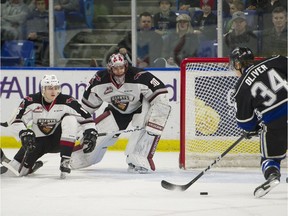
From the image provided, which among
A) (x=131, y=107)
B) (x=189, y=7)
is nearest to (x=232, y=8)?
(x=189, y=7)

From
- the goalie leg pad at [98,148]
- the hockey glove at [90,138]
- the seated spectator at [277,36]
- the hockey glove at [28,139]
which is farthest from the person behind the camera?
the seated spectator at [277,36]

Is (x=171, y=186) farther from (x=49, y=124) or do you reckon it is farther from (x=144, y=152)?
(x=49, y=124)

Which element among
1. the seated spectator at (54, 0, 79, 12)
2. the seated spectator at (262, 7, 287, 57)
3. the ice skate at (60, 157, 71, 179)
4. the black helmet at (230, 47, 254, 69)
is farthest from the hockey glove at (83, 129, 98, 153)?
the seated spectator at (54, 0, 79, 12)

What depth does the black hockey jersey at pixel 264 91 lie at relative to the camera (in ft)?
17.5

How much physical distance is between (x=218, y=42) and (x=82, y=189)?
8.48 ft

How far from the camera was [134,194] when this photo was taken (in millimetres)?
5805

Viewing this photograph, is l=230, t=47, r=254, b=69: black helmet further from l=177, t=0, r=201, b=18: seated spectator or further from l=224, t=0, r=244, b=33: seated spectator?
l=177, t=0, r=201, b=18: seated spectator

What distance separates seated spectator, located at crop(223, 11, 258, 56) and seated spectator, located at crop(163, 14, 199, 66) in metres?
0.29

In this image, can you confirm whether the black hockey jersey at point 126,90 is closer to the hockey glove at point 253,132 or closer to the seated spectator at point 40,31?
the hockey glove at point 253,132

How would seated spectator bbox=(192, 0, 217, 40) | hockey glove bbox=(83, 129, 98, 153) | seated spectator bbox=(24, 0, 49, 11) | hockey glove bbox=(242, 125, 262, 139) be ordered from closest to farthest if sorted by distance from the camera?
hockey glove bbox=(242, 125, 262, 139)
hockey glove bbox=(83, 129, 98, 153)
seated spectator bbox=(192, 0, 217, 40)
seated spectator bbox=(24, 0, 49, 11)

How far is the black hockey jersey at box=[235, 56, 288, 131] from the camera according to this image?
5320mm

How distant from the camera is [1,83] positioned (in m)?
8.45

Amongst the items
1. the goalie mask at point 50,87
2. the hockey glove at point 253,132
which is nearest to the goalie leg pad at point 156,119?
the goalie mask at point 50,87

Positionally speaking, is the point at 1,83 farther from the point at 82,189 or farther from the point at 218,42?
the point at 82,189
